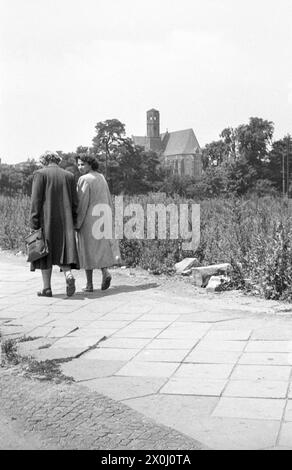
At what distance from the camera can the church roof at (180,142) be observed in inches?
6156

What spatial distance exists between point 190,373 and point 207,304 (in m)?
2.84

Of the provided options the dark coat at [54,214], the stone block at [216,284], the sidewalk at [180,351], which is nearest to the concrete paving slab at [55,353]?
the sidewalk at [180,351]

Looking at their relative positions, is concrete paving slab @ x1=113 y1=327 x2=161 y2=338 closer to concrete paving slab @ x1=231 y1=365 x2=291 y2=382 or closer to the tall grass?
concrete paving slab @ x1=231 y1=365 x2=291 y2=382

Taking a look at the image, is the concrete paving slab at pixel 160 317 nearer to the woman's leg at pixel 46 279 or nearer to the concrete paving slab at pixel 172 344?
the concrete paving slab at pixel 172 344

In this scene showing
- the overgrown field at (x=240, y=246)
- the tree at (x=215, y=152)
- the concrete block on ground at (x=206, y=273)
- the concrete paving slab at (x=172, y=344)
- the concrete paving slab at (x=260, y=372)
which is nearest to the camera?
the concrete paving slab at (x=260, y=372)

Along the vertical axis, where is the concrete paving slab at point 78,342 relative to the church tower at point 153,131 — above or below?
below

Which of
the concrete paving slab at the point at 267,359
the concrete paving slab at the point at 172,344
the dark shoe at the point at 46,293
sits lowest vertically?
the concrete paving slab at the point at 172,344

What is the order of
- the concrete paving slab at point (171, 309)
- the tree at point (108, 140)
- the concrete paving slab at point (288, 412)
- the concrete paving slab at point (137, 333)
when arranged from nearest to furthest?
the concrete paving slab at point (288, 412), the concrete paving slab at point (137, 333), the concrete paving slab at point (171, 309), the tree at point (108, 140)

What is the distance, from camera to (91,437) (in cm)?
334

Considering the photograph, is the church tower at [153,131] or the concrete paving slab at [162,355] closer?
the concrete paving slab at [162,355]

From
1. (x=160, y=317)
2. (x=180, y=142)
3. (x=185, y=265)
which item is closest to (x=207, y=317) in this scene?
(x=160, y=317)

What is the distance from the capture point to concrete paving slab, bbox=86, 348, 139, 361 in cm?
492
